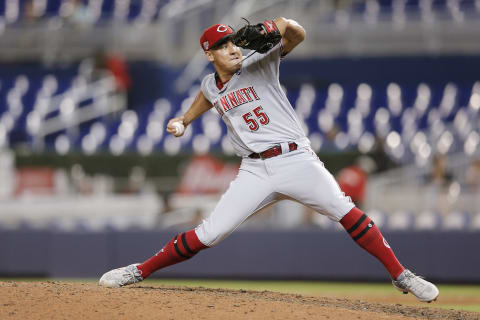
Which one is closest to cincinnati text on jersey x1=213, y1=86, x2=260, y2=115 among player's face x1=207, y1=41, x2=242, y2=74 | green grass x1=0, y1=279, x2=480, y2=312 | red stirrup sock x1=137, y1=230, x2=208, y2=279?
player's face x1=207, y1=41, x2=242, y2=74

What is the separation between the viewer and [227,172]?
14086mm

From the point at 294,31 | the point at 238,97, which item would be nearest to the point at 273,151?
the point at 238,97

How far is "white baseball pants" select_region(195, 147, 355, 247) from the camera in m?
5.76

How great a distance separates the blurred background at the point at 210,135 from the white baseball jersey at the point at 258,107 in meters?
5.39

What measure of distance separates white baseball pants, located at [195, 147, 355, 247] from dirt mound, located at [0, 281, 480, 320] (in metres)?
0.51

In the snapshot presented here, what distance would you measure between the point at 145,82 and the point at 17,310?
13331mm

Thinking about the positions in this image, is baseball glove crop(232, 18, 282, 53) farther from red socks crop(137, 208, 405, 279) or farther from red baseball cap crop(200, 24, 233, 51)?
red socks crop(137, 208, 405, 279)

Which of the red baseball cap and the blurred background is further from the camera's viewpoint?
the blurred background

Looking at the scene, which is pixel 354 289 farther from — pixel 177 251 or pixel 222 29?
pixel 222 29

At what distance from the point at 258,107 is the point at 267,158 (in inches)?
13.7

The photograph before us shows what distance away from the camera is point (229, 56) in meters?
5.86

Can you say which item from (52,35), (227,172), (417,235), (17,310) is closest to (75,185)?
(227,172)

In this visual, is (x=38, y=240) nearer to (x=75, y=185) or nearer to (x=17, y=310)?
(x=75, y=185)

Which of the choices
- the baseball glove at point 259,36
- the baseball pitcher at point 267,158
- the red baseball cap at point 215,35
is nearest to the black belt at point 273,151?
the baseball pitcher at point 267,158
